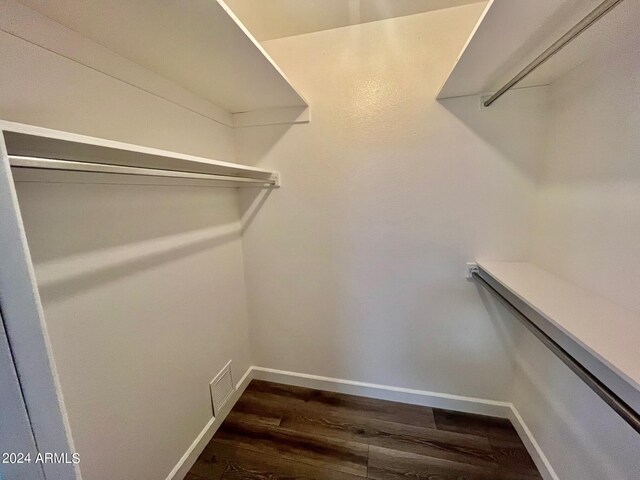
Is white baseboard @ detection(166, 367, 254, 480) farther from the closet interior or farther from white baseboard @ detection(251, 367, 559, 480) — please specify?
white baseboard @ detection(251, 367, 559, 480)

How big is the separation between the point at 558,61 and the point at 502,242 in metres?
0.89

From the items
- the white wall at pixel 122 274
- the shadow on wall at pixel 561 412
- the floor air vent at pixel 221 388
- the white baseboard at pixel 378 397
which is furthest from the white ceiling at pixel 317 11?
the white baseboard at pixel 378 397

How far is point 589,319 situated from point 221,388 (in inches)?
73.4

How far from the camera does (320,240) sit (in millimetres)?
1784

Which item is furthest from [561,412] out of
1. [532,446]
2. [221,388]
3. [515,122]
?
[221,388]

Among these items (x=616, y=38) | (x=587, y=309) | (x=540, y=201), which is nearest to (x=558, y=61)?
(x=616, y=38)

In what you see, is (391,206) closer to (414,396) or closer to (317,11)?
(317,11)

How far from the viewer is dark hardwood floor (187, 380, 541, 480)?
1.37 metres

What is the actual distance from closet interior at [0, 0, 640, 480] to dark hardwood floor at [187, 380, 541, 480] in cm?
1

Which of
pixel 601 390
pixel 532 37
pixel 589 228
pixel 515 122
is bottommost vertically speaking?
pixel 601 390

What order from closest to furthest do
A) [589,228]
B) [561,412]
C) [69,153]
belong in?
[69,153] < [589,228] < [561,412]

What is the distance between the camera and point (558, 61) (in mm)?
1113

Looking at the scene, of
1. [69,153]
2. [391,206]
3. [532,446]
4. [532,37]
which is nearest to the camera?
[69,153]

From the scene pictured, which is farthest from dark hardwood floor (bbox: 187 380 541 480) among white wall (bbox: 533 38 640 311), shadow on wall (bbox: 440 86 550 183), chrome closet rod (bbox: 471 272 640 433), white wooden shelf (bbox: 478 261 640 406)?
shadow on wall (bbox: 440 86 550 183)
